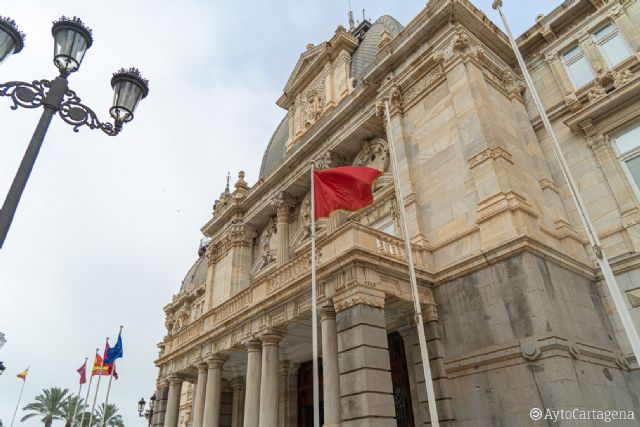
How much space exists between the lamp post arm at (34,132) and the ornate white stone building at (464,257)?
7977 millimetres

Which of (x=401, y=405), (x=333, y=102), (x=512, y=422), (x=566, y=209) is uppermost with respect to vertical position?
(x=333, y=102)

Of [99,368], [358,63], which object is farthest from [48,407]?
[358,63]

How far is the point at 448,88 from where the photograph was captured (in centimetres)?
1664

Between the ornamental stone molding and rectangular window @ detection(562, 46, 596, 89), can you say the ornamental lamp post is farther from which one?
rectangular window @ detection(562, 46, 596, 89)

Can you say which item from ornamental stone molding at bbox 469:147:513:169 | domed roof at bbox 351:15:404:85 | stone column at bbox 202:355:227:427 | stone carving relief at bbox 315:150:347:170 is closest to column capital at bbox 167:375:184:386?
stone column at bbox 202:355:227:427

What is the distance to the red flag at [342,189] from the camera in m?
13.5

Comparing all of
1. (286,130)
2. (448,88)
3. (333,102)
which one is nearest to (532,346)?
(448,88)

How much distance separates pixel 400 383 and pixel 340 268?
584cm

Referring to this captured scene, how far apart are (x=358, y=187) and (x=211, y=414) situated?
10800 mm

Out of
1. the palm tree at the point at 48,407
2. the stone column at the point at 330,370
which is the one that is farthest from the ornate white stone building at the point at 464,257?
the palm tree at the point at 48,407

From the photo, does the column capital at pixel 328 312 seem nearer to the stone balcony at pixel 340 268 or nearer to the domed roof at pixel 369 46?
the stone balcony at pixel 340 268

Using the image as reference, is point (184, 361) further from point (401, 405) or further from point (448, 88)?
point (448, 88)

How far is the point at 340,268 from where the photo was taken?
12484 mm

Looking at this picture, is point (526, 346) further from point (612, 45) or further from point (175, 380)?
point (175, 380)
